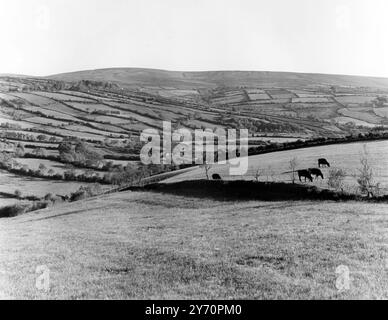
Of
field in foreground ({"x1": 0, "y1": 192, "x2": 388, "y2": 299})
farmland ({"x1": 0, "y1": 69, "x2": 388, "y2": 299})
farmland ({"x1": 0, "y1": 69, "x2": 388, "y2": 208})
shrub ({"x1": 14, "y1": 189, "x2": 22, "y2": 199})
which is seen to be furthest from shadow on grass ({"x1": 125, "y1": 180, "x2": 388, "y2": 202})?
shrub ({"x1": 14, "y1": 189, "x2": 22, "y2": 199})

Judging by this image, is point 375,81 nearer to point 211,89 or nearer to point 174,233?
point 211,89

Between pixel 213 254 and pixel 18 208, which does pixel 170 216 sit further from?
pixel 18 208

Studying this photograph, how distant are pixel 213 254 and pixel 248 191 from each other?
21.2 m

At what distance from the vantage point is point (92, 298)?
1399 centimetres

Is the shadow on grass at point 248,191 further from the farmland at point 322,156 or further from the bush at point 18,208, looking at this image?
the bush at point 18,208

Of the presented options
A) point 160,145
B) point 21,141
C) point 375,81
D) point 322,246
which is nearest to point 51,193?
point 21,141

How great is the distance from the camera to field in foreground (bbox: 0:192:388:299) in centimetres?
1422

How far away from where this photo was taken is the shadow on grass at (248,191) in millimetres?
33781

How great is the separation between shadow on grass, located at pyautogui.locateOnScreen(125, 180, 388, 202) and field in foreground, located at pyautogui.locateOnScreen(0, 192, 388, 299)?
2.23m

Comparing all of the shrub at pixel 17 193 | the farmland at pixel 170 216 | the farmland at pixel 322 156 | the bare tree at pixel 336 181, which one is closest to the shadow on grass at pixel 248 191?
the farmland at pixel 170 216

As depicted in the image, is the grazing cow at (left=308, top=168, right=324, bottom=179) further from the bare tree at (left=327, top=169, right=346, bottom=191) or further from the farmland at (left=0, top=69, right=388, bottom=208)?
the farmland at (left=0, top=69, right=388, bottom=208)

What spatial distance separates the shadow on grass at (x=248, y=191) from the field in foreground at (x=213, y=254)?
2.23 meters

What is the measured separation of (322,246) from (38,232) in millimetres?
21596
